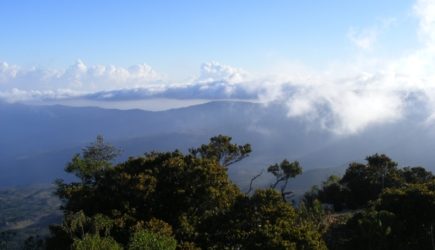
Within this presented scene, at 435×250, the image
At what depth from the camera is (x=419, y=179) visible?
6506cm

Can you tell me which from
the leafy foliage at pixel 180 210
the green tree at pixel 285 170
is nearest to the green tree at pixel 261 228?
the leafy foliage at pixel 180 210

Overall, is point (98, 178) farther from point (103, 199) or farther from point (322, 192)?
point (322, 192)

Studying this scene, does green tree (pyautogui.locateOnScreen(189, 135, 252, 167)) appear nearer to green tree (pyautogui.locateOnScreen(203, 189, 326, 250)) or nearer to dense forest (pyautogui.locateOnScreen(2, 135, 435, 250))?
dense forest (pyautogui.locateOnScreen(2, 135, 435, 250))

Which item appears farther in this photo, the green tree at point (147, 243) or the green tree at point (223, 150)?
the green tree at point (223, 150)

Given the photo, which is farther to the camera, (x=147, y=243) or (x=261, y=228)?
(x=261, y=228)

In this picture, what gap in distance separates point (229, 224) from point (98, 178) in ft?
47.9

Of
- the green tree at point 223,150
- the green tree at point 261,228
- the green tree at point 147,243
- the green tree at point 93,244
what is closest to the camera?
the green tree at point 93,244

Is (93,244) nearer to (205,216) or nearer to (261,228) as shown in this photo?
(261,228)

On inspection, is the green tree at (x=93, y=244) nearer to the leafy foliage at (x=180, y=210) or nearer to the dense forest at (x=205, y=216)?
the dense forest at (x=205, y=216)

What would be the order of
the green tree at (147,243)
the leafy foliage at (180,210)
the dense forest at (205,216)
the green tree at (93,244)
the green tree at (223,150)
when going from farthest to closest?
the green tree at (223,150) < the leafy foliage at (180,210) < the dense forest at (205,216) < the green tree at (147,243) < the green tree at (93,244)

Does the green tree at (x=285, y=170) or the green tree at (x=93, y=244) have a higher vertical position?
the green tree at (x=93, y=244)

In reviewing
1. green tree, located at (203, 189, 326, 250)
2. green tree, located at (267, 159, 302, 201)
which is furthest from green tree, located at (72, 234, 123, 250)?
green tree, located at (267, 159, 302, 201)

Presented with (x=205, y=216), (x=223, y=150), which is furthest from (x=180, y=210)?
(x=223, y=150)

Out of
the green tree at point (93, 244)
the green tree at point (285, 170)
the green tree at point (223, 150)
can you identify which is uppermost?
the green tree at point (223, 150)
